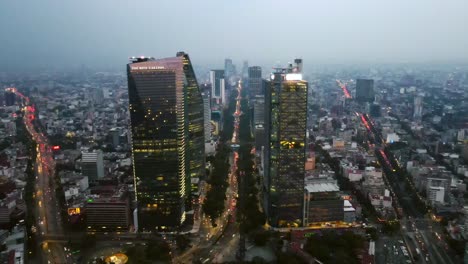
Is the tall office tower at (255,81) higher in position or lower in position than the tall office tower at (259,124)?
higher

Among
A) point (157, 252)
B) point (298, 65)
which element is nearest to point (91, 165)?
point (157, 252)

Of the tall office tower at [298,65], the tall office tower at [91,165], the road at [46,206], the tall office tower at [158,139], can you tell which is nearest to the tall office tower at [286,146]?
the tall office tower at [298,65]

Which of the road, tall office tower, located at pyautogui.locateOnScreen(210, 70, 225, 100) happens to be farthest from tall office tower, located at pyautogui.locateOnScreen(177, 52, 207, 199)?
tall office tower, located at pyautogui.locateOnScreen(210, 70, 225, 100)

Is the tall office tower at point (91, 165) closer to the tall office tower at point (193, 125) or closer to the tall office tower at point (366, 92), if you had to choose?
the tall office tower at point (193, 125)

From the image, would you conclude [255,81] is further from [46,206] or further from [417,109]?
[46,206]

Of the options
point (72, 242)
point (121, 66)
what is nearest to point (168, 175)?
point (72, 242)

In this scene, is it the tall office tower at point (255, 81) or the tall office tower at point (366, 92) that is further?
the tall office tower at point (366, 92)
